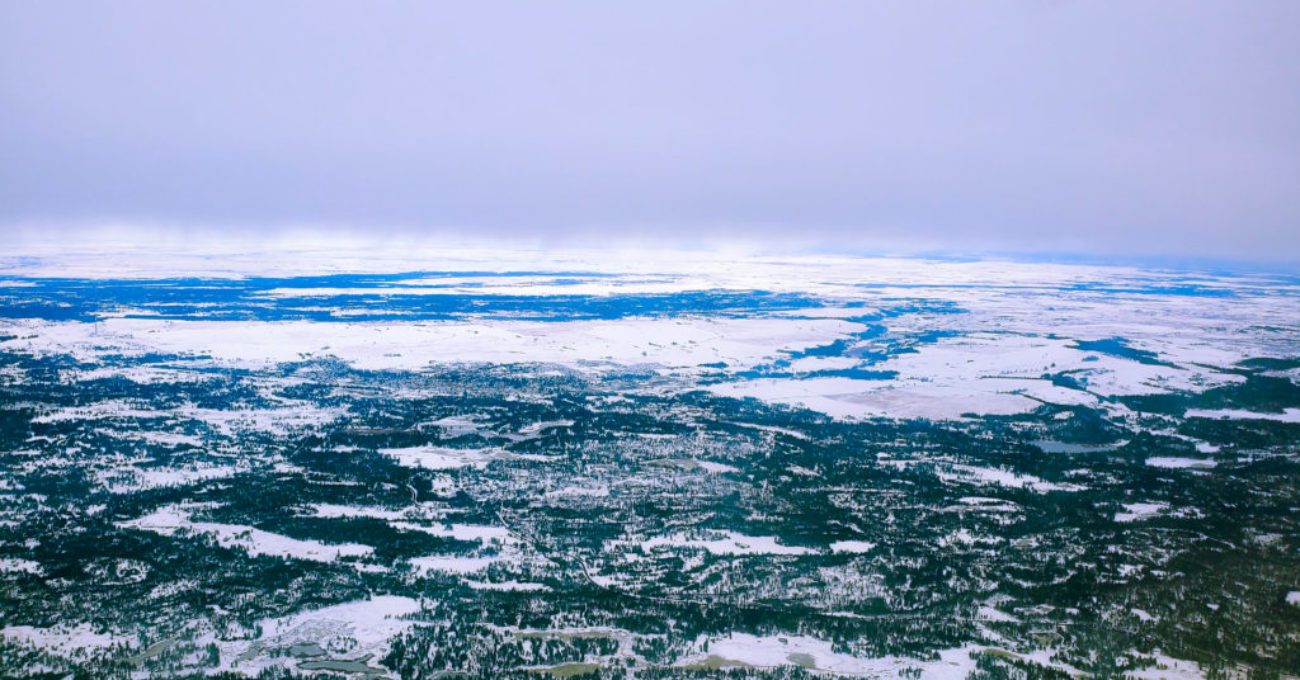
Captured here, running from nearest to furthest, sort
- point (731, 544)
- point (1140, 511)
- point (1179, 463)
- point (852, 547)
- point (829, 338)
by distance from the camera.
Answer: point (852, 547), point (731, 544), point (1140, 511), point (1179, 463), point (829, 338)

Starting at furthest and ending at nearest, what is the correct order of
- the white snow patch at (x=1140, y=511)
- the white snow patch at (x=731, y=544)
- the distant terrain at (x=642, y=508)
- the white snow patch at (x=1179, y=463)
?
the white snow patch at (x=1179, y=463) < the white snow patch at (x=1140, y=511) < the white snow patch at (x=731, y=544) < the distant terrain at (x=642, y=508)

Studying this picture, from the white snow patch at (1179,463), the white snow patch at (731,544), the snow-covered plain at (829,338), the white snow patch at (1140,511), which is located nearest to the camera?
the white snow patch at (731,544)

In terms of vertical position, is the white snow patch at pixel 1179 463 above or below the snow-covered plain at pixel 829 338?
below

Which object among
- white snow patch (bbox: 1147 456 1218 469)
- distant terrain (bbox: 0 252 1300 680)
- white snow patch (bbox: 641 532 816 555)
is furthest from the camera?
white snow patch (bbox: 1147 456 1218 469)

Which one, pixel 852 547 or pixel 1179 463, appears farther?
pixel 1179 463

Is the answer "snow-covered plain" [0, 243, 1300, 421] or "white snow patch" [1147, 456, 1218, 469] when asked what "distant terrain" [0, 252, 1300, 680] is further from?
"snow-covered plain" [0, 243, 1300, 421]

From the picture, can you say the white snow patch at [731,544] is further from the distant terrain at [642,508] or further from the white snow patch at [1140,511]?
the white snow patch at [1140,511]

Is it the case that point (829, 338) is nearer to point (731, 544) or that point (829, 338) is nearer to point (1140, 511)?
point (1140, 511)

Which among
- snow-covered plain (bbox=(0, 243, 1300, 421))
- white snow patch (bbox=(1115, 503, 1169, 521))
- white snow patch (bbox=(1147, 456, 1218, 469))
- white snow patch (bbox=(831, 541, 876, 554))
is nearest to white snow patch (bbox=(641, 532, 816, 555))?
white snow patch (bbox=(831, 541, 876, 554))

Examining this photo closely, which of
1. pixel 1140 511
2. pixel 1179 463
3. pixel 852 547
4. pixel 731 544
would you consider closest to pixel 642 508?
pixel 731 544

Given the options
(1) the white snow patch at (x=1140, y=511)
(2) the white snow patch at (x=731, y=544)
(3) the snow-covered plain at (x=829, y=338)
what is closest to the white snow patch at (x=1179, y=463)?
(1) the white snow patch at (x=1140, y=511)

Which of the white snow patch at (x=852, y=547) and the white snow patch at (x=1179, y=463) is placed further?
the white snow patch at (x=1179, y=463)

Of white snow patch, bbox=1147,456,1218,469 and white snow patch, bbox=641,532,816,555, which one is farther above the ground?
white snow patch, bbox=1147,456,1218,469
